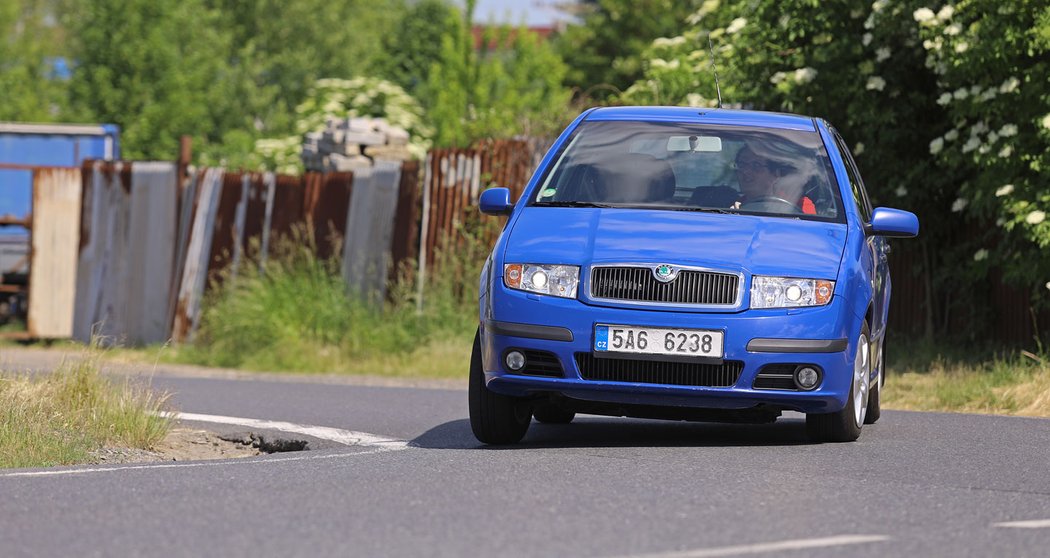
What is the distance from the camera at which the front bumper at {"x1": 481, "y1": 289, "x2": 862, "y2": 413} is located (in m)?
8.34

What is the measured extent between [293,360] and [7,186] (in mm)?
9956

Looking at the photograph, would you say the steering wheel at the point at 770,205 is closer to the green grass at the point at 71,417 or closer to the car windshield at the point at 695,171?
the car windshield at the point at 695,171

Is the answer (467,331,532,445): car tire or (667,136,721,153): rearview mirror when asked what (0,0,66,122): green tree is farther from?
(467,331,532,445): car tire

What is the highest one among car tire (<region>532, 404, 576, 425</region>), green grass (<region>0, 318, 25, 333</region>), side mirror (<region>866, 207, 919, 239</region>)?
side mirror (<region>866, 207, 919, 239</region>)

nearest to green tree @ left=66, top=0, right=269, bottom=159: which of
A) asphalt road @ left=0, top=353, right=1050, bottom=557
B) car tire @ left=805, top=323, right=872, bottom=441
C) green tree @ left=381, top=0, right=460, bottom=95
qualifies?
green tree @ left=381, top=0, right=460, bottom=95

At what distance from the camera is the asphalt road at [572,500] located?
5.98m

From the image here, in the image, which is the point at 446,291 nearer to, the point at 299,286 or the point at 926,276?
the point at 299,286

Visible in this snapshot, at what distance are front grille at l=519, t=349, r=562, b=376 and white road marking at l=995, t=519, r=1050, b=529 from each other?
2.49 m

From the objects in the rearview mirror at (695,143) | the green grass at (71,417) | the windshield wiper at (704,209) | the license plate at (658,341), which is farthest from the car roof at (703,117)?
the green grass at (71,417)

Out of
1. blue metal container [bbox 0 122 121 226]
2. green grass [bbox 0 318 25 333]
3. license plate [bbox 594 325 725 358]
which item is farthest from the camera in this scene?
blue metal container [bbox 0 122 121 226]

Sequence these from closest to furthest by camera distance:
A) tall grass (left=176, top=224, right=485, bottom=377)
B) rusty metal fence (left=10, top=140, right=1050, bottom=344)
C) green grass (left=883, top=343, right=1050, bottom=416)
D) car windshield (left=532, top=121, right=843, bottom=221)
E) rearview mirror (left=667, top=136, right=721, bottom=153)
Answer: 1. car windshield (left=532, top=121, right=843, bottom=221)
2. rearview mirror (left=667, top=136, right=721, bottom=153)
3. green grass (left=883, top=343, right=1050, bottom=416)
4. tall grass (left=176, top=224, right=485, bottom=377)
5. rusty metal fence (left=10, top=140, right=1050, bottom=344)

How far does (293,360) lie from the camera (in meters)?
17.6

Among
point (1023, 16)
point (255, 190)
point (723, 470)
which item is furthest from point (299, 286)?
point (723, 470)

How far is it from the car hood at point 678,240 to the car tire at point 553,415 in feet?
5.43
